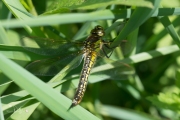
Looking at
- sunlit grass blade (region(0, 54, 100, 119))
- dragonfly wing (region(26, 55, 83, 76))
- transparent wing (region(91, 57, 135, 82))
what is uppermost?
transparent wing (region(91, 57, 135, 82))

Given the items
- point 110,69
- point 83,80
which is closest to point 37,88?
point 83,80

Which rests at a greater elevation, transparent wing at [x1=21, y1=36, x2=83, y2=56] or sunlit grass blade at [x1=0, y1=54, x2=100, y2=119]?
transparent wing at [x1=21, y1=36, x2=83, y2=56]

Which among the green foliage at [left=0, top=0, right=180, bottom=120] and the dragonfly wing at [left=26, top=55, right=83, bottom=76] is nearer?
the green foliage at [left=0, top=0, right=180, bottom=120]

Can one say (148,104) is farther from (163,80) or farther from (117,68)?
(117,68)

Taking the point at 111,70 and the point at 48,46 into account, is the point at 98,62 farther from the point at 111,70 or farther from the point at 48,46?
the point at 48,46

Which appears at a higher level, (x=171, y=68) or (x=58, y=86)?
(x=171, y=68)

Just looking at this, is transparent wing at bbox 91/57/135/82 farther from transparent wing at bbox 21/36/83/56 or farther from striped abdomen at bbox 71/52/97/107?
transparent wing at bbox 21/36/83/56

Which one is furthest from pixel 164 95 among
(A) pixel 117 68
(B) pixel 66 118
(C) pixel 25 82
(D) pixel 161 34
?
(C) pixel 25 82

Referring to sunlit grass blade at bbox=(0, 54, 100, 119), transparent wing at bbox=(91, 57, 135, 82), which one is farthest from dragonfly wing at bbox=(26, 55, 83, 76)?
sunlit grass blade at bbox=(0, 54, 100, 119)
